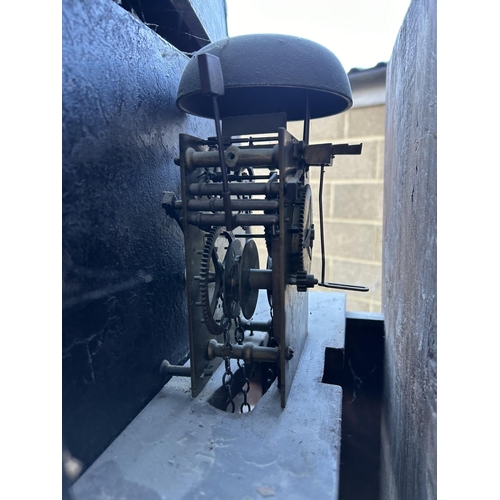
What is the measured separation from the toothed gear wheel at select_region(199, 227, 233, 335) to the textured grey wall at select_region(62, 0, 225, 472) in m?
0.20

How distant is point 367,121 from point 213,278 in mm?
2300

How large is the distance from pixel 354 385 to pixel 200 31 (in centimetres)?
205

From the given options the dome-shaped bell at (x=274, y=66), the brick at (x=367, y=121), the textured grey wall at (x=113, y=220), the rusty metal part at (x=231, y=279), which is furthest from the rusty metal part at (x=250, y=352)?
the brick at (x=367, y=121)

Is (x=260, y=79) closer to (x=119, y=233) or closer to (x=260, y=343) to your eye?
(x=119, y=233)

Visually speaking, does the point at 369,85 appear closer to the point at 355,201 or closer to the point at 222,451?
the point at 355,201

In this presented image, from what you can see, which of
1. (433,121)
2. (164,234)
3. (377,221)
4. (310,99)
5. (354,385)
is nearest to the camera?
(433,121)

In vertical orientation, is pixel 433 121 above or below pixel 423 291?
above

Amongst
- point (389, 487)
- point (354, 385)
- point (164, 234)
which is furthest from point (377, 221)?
point (164, 234)

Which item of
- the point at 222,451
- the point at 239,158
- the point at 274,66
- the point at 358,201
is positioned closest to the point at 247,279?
the point at 239,158

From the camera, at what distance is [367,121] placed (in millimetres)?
3125

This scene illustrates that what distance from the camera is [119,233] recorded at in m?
1.23

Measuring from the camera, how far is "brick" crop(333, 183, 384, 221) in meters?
3.19

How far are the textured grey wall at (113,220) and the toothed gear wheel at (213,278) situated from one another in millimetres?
198

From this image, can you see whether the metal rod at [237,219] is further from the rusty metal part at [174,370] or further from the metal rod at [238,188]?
the rusty metal part at [174,370]
